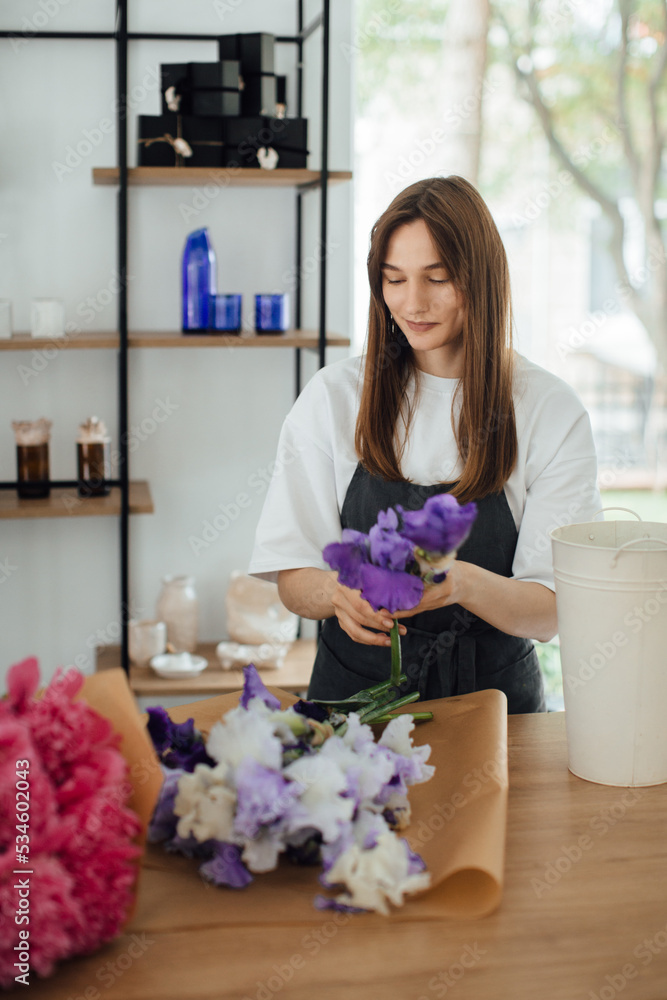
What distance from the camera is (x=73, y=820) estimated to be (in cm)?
67

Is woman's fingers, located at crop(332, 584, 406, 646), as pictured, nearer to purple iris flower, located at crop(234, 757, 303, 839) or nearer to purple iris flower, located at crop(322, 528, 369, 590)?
purple iris flower, located at crop(322, 528, 369, 590)

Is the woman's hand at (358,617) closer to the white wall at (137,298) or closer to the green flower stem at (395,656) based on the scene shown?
the green flower stem at (395,656)

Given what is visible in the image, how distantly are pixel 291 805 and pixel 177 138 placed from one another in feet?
6.60

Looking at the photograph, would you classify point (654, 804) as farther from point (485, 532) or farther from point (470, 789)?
point (485, 532)

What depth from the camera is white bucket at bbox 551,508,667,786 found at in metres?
0.98

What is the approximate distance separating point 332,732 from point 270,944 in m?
0.23

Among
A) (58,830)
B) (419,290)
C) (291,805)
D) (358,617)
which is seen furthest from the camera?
(419,290)

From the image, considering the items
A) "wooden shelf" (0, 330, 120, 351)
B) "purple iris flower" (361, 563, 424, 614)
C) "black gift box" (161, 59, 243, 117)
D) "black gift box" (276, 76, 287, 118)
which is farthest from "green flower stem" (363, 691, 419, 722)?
"black gift box" (276, 76, 287, 118)

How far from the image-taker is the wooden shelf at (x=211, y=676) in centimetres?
246

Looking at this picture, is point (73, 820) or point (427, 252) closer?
point (73, 820)

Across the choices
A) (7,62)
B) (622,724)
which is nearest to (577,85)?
(7,62)

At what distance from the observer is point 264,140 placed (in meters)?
2.40

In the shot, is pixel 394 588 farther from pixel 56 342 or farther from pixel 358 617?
pixel 56 342

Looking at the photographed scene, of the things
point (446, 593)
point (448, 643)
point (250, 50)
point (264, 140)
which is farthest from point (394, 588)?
point (250, 50)
